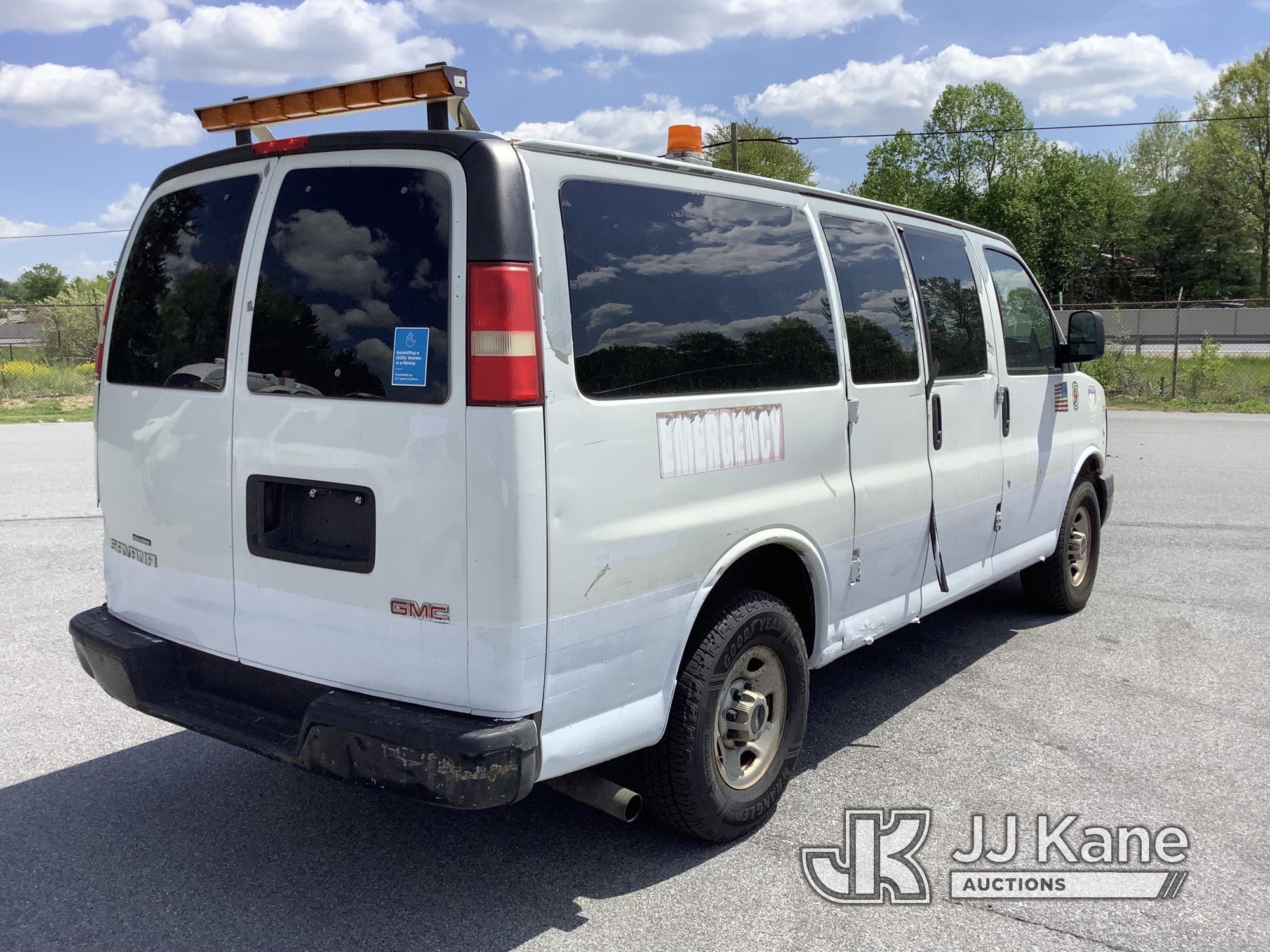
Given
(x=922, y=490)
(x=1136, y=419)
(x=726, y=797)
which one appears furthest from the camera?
(x=1136, y=419)

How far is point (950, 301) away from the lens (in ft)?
16.4

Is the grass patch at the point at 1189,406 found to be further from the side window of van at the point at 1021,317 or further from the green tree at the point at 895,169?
the green tree at the point at 895,169

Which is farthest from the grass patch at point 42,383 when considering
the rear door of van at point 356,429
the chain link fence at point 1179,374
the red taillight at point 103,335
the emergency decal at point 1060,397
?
the rear door of van at point 356,429

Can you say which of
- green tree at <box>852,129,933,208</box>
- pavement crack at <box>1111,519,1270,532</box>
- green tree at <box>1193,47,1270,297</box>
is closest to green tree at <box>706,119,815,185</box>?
green tree at <box>852,129,933,208</box>

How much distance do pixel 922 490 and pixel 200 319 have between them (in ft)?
9.83

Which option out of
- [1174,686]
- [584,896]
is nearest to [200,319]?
[584,896]

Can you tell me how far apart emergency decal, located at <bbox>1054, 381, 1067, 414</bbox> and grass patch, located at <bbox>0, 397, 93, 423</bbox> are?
18097 mm

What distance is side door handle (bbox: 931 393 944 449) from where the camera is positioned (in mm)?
4664

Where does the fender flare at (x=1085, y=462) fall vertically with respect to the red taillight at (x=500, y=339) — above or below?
below

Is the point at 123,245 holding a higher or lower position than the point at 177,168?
lower

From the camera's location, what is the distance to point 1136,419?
19.1 m

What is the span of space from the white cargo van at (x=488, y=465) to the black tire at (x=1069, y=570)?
2489mm

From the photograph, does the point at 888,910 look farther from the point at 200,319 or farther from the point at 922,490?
the point at 200,319

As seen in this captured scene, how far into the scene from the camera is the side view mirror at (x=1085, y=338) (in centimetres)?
568
